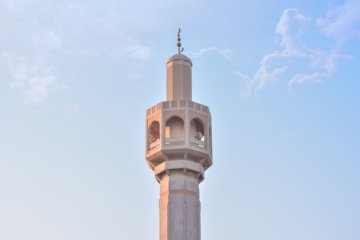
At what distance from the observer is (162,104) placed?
37969 mm

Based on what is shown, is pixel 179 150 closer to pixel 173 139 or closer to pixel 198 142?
pixel 173 139

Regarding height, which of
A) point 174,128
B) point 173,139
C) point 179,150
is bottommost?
point 179,150

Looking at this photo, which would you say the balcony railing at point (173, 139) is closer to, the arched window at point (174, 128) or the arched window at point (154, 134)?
the arched window at point (174, 128)

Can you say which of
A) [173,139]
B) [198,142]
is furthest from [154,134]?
[198,142]

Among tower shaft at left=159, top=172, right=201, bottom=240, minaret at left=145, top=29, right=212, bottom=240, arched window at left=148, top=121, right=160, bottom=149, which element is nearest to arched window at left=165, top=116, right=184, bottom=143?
minaret at left=145, top=29, right=212, bottom=240

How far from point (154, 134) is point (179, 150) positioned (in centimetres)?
300

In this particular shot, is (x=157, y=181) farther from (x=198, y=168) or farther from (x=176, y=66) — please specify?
(x=176, y=66)

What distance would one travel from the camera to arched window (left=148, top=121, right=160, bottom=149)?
38.0 metres

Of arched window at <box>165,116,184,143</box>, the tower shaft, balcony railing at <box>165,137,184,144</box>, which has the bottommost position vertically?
the tower shaft

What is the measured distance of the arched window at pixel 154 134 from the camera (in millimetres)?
38031

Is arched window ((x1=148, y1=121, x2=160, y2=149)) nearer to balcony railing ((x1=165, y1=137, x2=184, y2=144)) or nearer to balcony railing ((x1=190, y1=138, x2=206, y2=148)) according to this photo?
balcony railing ((x1=165, y1=137, x2=184, y2=144))

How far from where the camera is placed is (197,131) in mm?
39156

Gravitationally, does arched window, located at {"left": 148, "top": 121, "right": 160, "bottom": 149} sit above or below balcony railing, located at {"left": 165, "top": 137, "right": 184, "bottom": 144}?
above

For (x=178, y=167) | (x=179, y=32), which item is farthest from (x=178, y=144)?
(x=179, y=32)
